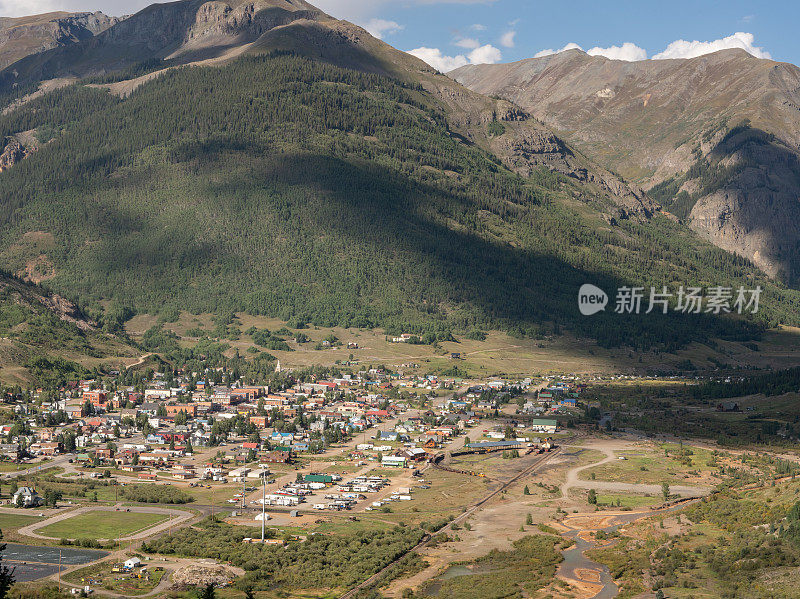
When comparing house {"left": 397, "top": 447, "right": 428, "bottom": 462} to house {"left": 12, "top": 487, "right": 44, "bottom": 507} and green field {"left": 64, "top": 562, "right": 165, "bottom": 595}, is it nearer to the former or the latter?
house {"left": 12, "top": 487, "right": 44, "bottom": 507}

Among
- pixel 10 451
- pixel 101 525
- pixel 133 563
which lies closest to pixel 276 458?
pixel 10 451

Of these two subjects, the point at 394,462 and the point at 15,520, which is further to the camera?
the point at 394,462

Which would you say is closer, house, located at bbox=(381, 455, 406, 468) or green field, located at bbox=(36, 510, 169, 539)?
green field, located at bbox=(36, 510, 169, 539)

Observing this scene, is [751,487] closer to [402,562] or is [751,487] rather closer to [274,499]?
[402,562]

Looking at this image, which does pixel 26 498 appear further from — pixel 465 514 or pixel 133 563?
pixel 465 514

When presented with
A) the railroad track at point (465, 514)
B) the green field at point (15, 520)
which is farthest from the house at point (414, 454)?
the green field at point (15, 520)

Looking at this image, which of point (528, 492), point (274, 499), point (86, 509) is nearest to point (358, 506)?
point (274, 499)

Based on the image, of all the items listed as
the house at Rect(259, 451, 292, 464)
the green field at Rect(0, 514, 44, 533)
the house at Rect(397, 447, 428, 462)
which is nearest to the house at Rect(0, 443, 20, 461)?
the house at Rect(259, 451, 292, 464)
